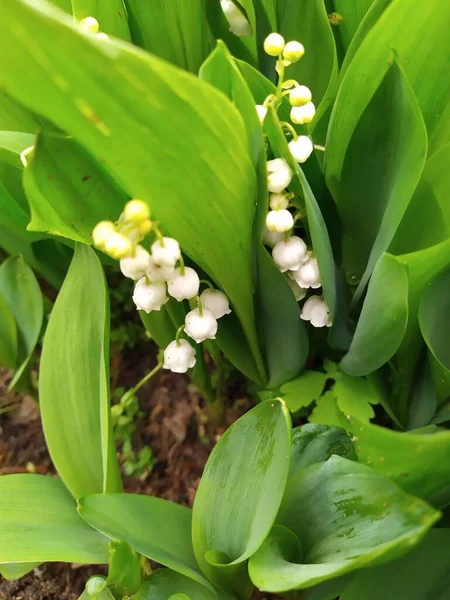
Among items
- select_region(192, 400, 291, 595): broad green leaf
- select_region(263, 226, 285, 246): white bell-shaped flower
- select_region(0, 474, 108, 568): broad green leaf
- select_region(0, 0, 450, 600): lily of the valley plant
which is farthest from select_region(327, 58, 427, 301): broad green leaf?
select_region(0, 474, 108, 568): broad green leaf

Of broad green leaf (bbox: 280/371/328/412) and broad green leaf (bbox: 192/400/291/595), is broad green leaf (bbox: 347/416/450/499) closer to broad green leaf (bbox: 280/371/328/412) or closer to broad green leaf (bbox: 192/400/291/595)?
broad green leaf (bbox: 192/400/291/595)

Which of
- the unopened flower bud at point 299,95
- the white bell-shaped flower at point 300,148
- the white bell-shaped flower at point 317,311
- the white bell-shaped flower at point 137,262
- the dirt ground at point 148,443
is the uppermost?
the unopened flower bud at point 299,95

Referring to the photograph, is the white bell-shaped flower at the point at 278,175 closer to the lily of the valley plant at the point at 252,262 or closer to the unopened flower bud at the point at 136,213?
the lily of the valley plant at the point at 252,262

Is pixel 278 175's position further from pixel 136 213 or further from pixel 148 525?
pixel 148 525

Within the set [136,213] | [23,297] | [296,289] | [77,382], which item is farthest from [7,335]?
[136,213]

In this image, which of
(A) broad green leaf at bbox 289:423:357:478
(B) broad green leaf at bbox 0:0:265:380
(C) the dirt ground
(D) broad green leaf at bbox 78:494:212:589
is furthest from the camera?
(C) the dirt ground

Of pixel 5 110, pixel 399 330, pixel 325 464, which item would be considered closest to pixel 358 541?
pixel 325 464

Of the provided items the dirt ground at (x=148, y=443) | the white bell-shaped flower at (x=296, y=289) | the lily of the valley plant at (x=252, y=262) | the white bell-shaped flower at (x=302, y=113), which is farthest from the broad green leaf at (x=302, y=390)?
the white bell-shaped flower at (x=302, y=113)
